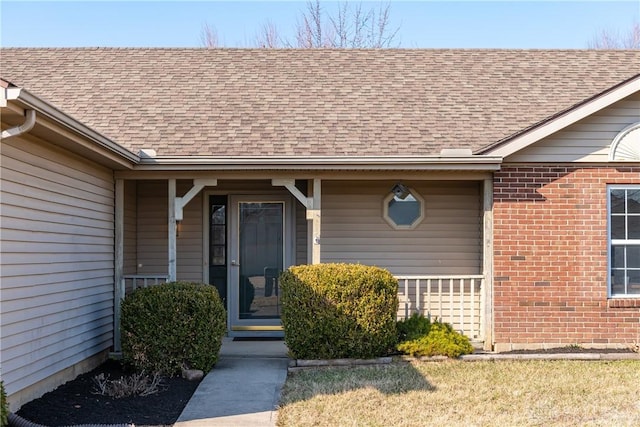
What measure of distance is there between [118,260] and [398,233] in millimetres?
3970

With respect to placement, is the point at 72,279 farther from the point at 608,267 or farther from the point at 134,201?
the point at 608,267

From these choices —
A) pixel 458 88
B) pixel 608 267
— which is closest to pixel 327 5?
pixel 458 88

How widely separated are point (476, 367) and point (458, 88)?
5.22 meters

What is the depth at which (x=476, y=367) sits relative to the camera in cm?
802

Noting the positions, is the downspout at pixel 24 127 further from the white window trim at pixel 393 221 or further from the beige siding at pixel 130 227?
the white window trim at pixel 393 221

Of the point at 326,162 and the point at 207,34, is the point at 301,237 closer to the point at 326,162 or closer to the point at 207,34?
the point at 326,162

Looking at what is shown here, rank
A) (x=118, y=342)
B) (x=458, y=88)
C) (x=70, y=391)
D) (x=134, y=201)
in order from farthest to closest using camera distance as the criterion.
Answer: (x=458, y=88) < (x=134, y=201) < (x=118, y=342) < (x=70, y=391)

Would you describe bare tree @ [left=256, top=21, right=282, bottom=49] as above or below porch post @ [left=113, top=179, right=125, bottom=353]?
above

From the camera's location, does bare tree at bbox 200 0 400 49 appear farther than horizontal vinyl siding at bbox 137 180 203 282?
Yes

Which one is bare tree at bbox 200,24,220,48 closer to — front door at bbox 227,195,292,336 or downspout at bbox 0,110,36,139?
front door at bbox 227,195,292,336

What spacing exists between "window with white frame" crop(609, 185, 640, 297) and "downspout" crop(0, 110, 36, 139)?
23.4ft

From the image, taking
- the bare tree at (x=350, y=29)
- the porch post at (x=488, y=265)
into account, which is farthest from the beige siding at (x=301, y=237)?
the bare tree at (x=350, y=29)

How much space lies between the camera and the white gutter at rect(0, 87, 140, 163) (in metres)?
5.07

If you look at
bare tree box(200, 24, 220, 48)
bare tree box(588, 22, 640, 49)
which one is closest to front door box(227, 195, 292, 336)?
bare tree box(200, 24, 220, 48)
